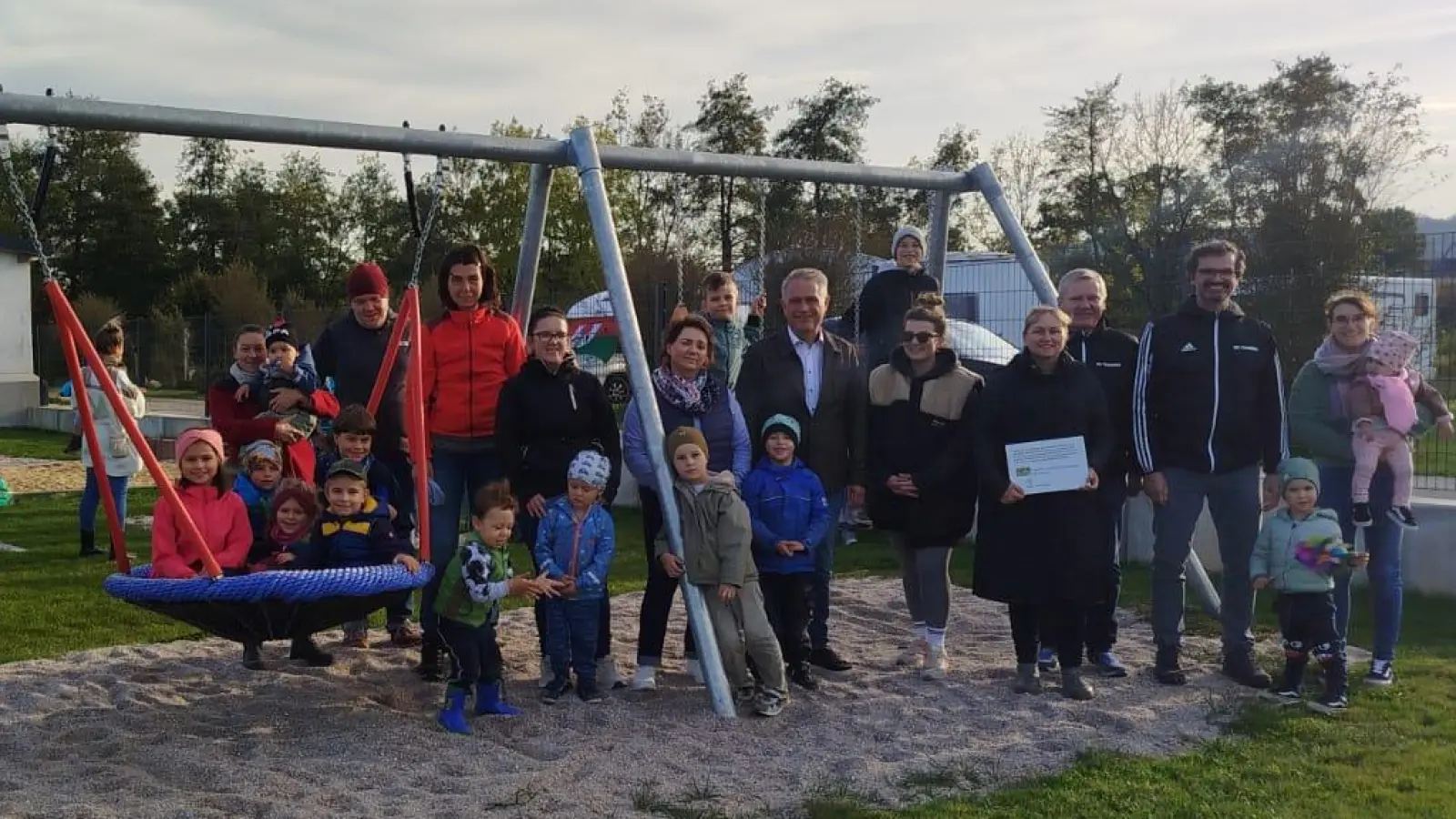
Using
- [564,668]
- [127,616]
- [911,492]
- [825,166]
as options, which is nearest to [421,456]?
[564,668]

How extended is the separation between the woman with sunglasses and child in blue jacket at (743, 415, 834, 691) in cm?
35

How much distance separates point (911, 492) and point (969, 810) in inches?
70.4

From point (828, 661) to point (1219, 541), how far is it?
1.82 meters

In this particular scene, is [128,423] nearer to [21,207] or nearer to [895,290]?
[21,207]

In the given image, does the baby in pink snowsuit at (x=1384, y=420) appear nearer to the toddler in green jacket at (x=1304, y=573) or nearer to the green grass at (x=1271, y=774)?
the toddler in green jacket at (x=1304, y=573)

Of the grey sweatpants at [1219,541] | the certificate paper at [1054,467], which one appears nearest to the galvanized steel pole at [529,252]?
the certificate paper at [1054,467]

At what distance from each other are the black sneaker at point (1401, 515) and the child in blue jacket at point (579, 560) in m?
3.32

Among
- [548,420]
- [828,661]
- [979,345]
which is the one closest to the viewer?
[548,420]

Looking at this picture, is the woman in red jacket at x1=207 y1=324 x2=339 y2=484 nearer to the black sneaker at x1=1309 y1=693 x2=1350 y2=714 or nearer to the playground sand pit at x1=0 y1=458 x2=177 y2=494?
the black sneaker at x1=1309 y1=693 x2=1350 y2=714

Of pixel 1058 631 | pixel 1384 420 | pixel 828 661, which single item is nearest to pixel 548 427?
pixel 828 661

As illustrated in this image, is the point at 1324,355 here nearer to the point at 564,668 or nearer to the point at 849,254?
the point at 564,668

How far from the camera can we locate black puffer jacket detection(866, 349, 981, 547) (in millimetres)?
5430

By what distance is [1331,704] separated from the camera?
16.6ft

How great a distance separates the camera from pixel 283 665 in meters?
5.96
